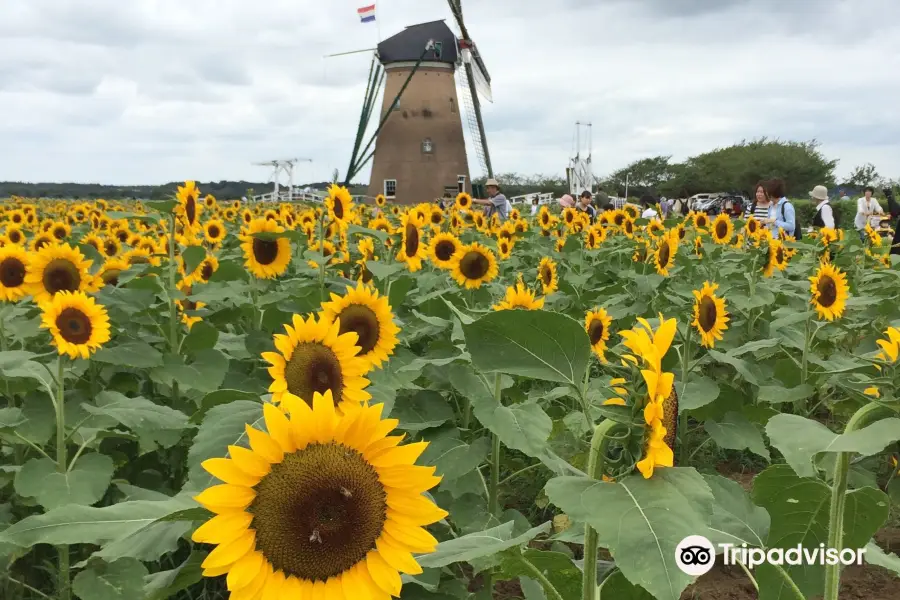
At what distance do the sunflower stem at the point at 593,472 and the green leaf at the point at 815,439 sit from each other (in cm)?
33

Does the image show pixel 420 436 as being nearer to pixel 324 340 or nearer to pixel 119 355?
pixel 324 340

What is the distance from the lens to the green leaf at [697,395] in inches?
101

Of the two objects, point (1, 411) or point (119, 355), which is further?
point (119, 355)

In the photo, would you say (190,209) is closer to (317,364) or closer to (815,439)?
(317,364)

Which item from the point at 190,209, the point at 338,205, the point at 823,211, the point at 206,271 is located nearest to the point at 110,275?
the point at 190,209

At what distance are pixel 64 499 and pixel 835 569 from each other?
2.18 meters

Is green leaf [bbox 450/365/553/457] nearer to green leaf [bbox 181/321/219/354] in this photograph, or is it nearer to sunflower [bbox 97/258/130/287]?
green leaf [bbox 181/321/219/354]

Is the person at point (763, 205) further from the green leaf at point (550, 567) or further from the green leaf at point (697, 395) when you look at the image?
the green leaf at point (550, 567)

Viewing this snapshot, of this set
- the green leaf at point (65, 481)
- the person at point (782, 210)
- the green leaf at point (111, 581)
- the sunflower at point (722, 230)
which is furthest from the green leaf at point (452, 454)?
the person at point (782, 210)

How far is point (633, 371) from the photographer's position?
4.02 ft

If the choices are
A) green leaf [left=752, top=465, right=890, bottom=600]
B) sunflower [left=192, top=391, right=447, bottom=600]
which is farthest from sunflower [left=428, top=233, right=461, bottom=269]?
sunflower [left=192, top=391, right=447, bottom=600]

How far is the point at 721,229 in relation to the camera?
7375mm

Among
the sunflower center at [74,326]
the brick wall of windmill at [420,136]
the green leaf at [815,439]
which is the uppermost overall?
the brick wall of windmill at [420,136]

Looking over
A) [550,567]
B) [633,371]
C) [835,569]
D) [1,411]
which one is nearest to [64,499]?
[1,411]
